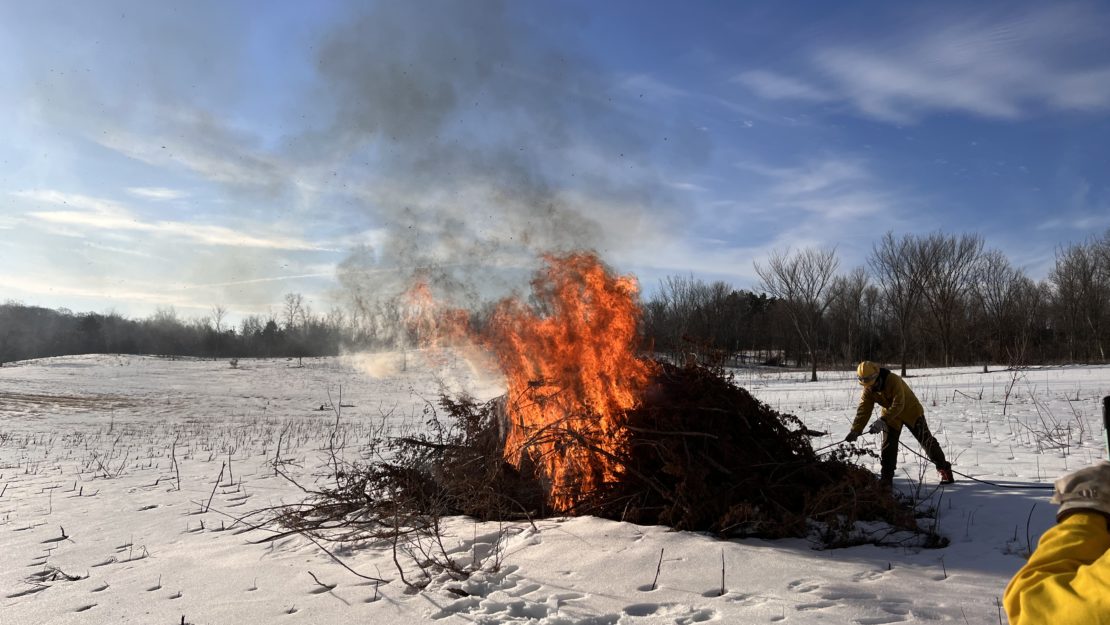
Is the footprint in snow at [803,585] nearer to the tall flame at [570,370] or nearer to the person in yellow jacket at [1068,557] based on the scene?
the tall flame at [570,370]

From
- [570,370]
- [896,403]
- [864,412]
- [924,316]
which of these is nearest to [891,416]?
[896,403]

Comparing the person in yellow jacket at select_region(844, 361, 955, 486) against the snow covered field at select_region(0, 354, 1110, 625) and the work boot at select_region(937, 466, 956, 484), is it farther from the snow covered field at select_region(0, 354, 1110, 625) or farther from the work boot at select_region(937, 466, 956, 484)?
the snow covered field at select_region(0, 354, 1110, 625)

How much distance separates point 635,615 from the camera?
3846mm

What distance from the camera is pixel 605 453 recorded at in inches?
237

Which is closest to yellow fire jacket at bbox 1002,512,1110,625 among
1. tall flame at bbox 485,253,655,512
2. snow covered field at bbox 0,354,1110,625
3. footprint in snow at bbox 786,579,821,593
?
snow covered field at bbox 0,354,1110,625

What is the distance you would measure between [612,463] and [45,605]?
15.5ft

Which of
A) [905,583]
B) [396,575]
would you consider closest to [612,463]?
[396,575]

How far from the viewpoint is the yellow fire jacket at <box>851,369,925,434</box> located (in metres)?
7.31

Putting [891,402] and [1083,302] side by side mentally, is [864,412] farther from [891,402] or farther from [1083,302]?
[1083,302]

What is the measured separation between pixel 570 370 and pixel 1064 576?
526 cm

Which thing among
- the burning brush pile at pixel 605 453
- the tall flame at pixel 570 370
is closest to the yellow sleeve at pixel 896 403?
the burning brush pile at pixel 605 453

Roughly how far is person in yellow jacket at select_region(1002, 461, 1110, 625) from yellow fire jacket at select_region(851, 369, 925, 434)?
5.86 meters

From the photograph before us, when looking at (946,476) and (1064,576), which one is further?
(946,476)

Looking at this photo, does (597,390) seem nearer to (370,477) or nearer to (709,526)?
(709,526)
